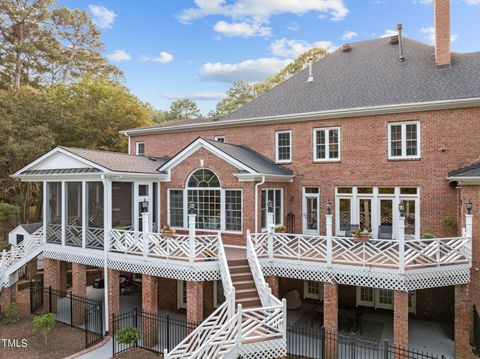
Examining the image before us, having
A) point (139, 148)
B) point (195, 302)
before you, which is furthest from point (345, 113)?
point (139, 148)

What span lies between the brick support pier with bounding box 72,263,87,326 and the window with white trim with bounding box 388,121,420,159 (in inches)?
538

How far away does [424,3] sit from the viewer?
17.3 meters

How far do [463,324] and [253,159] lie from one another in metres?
9.58

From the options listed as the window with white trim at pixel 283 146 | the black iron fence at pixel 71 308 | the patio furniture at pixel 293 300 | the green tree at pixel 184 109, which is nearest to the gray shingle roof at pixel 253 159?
the window with white trim at pixel 283 146

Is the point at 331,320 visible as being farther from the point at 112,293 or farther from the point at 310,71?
the point at 310,71

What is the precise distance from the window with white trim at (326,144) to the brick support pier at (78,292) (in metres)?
11.2

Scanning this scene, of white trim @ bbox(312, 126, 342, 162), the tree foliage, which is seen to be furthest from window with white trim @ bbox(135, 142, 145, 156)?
the tree foliage

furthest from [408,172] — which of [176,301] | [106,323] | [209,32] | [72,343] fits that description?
[209,32]

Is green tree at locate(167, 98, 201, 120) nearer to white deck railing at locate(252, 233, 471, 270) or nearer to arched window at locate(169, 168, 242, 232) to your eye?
arched window at locate(169, 168, 242, 232)

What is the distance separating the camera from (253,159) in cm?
1541

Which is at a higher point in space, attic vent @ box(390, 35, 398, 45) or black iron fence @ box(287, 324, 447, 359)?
attic vent @ box(390, 35, 398, 45)

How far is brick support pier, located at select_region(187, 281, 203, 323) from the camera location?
A: 37.0ft

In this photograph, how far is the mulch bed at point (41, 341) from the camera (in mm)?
11602

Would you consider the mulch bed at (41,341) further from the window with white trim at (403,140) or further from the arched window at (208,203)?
the window with white trim at (403,140)
